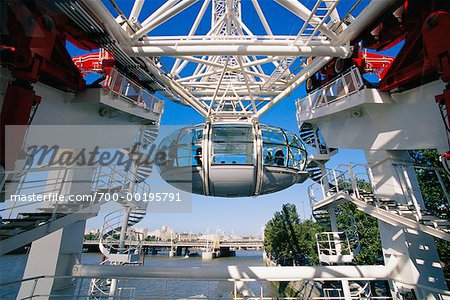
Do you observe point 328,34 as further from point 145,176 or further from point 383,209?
point 145,176

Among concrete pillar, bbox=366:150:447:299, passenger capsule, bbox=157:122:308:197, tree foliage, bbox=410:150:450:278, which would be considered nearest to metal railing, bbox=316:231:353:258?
concrete pillar, bbox=366:150:447:299

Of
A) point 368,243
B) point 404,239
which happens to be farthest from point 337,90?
point 368,243

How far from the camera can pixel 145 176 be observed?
14.8m

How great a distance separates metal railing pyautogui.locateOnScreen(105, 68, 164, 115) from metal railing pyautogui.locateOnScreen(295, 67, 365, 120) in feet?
25.8

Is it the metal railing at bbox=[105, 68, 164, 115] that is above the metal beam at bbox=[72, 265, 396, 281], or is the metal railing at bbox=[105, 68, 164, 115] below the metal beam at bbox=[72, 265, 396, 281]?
above

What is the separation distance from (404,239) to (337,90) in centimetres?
623

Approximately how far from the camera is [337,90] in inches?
391

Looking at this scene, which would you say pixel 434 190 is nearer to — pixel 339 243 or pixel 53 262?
pixel 339 243

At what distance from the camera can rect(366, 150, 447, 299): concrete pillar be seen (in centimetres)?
759

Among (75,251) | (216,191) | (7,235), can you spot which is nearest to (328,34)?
(216,191)

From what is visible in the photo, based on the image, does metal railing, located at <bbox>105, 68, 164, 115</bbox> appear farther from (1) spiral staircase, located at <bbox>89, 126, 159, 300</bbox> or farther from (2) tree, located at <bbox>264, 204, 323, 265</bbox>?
(2) tree, located at <bbox>264, 204, 323, 265</bbox>

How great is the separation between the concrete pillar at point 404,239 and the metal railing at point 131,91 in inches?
406

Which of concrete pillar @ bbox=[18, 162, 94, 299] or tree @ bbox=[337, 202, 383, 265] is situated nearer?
concrete pillar @ bbox=[18, 162, 94, 299]

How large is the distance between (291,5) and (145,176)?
1231 cm
